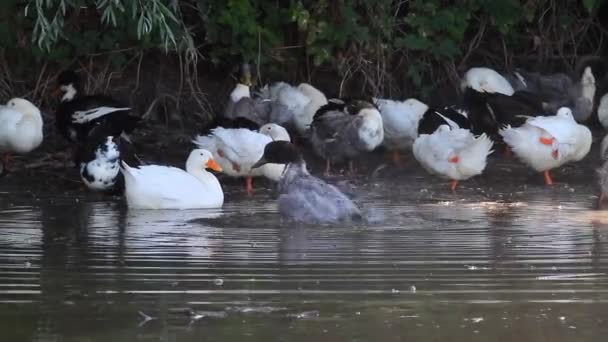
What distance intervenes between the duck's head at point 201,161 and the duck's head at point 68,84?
2787 millimetres

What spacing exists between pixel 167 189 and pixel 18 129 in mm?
2614

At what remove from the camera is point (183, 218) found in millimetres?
10867

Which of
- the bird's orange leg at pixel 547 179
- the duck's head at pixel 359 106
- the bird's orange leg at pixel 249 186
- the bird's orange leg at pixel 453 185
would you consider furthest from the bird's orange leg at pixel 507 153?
the bird's orange leg at pixel 249 186

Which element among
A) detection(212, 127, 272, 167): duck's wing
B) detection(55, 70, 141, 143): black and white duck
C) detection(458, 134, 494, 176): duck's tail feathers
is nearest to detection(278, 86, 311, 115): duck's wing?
detection(212, 127, 272, 167): duck's wing

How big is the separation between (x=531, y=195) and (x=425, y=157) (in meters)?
1.19

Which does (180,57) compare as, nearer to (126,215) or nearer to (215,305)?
(126,215)

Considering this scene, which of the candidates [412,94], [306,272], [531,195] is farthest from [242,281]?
[412,94]

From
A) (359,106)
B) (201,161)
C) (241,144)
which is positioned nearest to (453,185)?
(359,106)

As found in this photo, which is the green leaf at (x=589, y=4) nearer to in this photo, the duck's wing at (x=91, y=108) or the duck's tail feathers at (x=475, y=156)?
the duck's tail feathers at (x=475, y=156)

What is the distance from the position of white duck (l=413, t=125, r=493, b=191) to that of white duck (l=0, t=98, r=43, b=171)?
3.83 metres

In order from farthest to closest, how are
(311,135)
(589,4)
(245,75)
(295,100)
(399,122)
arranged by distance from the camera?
(589,4), (245,75), (295,100), (399,122), (311,135)

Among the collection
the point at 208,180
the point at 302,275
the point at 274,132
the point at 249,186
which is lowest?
the point at 302,275

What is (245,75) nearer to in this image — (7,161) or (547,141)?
(7,161)

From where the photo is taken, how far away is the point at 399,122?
14742mm
